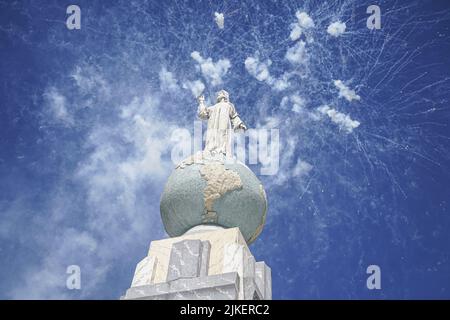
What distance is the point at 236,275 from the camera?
12.3 m

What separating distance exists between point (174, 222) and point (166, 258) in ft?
3.79

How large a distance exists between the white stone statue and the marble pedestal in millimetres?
2363

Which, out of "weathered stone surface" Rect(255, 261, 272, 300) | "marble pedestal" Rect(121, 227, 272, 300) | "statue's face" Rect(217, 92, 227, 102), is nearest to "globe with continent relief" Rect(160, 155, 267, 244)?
"marble pedestal" Rect(121, 227, 272, 300)

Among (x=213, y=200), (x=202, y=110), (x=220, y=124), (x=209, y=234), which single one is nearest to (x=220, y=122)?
(x=220, y=124)

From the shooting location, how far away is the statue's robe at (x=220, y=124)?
15673 mm

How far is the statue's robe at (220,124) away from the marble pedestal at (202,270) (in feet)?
7.74

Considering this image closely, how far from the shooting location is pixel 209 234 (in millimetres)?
13773

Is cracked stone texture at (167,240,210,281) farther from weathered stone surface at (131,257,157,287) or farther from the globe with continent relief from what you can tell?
the globe with continent relief

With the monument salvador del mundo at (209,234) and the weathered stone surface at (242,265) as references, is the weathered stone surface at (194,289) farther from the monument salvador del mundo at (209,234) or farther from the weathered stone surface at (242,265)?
the weathered stone surface at (242,265)

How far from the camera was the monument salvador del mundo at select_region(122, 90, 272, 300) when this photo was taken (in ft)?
40.8

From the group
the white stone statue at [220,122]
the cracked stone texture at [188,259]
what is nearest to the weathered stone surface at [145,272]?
the cracked stone texture at [188,259]
